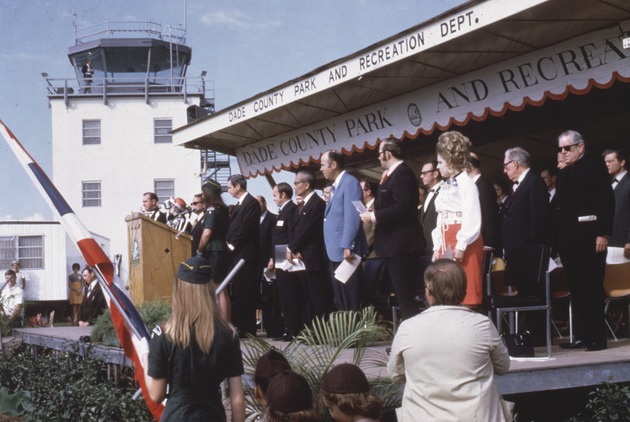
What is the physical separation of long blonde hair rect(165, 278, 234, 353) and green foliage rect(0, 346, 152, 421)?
382 centimetres

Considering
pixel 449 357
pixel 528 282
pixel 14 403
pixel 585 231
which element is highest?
pixel 585 231

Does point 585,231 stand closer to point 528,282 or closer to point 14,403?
point 528,282

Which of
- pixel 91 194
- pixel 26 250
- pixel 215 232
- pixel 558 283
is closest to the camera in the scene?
pixel 558 283

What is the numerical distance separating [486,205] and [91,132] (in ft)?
125

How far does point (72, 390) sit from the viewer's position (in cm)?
845

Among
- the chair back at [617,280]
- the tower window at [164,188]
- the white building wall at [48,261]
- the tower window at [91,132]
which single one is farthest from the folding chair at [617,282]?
the tower window at [91,132]

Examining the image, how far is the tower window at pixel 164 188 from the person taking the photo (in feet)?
140

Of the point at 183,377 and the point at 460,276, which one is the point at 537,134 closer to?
the point at 460,276

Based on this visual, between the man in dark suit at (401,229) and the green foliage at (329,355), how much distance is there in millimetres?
542

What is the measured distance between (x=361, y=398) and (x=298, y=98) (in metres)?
6.65

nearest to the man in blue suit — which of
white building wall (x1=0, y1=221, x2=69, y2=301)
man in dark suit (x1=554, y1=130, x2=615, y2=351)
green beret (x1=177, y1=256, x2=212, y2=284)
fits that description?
man in dark suit (x1=554, y1=130, x2=615, y2=351)

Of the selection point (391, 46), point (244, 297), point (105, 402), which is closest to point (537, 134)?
point (391, 46)

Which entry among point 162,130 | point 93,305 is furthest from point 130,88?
point 93,305

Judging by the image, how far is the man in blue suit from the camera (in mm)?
7875
